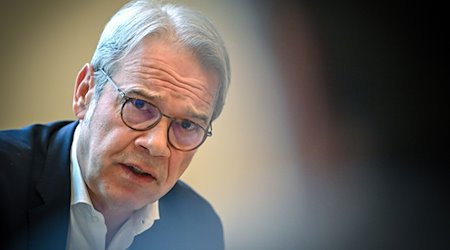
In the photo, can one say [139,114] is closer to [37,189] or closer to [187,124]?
[187,124]

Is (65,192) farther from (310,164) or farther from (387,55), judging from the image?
(387,55)

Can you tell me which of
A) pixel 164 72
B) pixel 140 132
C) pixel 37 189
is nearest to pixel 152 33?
pixel 164 72

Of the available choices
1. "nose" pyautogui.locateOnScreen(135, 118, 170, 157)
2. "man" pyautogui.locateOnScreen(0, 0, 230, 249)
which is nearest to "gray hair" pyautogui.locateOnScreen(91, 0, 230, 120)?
"man" pyautogui.locateOnScreen(0, 0, 230, 249)

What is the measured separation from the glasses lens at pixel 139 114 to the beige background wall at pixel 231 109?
0.18 m

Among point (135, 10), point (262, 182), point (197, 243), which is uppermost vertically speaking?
point (135, 10)

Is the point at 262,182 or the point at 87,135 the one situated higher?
the point at 87,135

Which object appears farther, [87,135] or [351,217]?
[351,217]

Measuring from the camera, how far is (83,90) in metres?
0.81

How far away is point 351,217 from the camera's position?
0.96m

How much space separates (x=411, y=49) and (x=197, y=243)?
642mm

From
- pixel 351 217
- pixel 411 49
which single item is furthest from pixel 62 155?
pixel 411 49

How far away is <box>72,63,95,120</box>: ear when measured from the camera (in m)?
0.80

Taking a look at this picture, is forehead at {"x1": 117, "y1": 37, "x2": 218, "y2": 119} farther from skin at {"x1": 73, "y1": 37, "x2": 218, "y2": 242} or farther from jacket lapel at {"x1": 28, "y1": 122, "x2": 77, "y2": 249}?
jacket lapel at {"x1": 28, "y1": 122, "x2": 77, "y2": 249}

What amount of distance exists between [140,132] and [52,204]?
0.20 meters
